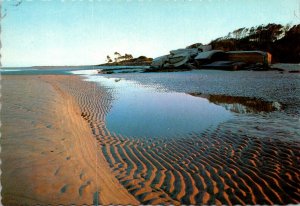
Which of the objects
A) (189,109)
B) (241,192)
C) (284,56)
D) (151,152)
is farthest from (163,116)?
(284,56)

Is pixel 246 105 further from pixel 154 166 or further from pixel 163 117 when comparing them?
pixel 154 166

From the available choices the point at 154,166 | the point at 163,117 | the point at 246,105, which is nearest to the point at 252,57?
the point at 246,105

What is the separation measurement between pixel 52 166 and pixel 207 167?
257 cm

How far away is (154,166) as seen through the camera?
4.56 meters

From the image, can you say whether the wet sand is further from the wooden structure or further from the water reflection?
the wooden structure

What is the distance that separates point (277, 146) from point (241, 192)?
2325 mm

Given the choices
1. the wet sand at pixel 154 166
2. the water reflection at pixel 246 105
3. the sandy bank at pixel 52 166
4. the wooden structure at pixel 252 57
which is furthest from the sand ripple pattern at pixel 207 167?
the wooden structure at pixel 252 57

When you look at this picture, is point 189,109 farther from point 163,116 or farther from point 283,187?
point 283,187

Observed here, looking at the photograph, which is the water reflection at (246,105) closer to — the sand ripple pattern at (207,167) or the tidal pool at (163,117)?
the tidal pool at (163,117)

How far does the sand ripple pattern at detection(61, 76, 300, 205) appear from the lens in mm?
3553

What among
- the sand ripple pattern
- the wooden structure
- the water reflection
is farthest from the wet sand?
the wooden structure

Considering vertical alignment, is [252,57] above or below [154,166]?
above

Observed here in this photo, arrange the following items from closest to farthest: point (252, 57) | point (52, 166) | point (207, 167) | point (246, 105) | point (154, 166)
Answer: point (52, 166), point (207, 167), point (154, 166), point (246, 105), point (252, 57)

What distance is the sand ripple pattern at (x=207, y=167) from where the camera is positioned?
355cm
